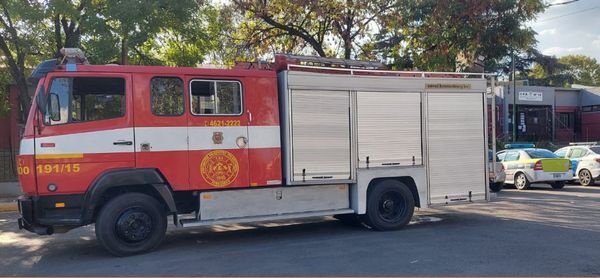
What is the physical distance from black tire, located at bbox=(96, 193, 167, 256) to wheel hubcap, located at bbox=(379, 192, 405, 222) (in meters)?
3.94

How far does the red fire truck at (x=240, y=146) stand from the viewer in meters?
7.64

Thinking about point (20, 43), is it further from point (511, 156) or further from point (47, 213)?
point (511, 156)

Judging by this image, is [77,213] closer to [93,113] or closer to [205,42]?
[93,113]

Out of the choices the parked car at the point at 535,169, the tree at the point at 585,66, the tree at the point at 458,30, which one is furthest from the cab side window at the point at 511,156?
the tree at the point at 585,66

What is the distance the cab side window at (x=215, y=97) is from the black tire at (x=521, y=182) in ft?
45.4

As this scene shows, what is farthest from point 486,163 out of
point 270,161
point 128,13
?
point 128,13

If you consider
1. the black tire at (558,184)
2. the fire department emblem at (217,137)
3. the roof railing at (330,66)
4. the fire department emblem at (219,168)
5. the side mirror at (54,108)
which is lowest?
the black tire at (558,184)

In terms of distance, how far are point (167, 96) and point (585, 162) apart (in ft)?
57.7

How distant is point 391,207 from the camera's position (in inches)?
387

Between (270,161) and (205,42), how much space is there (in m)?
9.28

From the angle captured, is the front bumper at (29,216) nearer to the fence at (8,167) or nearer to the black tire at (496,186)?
the fence at (8,167)

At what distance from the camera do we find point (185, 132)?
8.24 m

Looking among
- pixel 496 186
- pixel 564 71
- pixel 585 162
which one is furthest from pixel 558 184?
pixel 564 71

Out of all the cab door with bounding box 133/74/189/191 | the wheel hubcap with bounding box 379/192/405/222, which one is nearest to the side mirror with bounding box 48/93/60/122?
the cab door with bounding box 133/74/189/191
